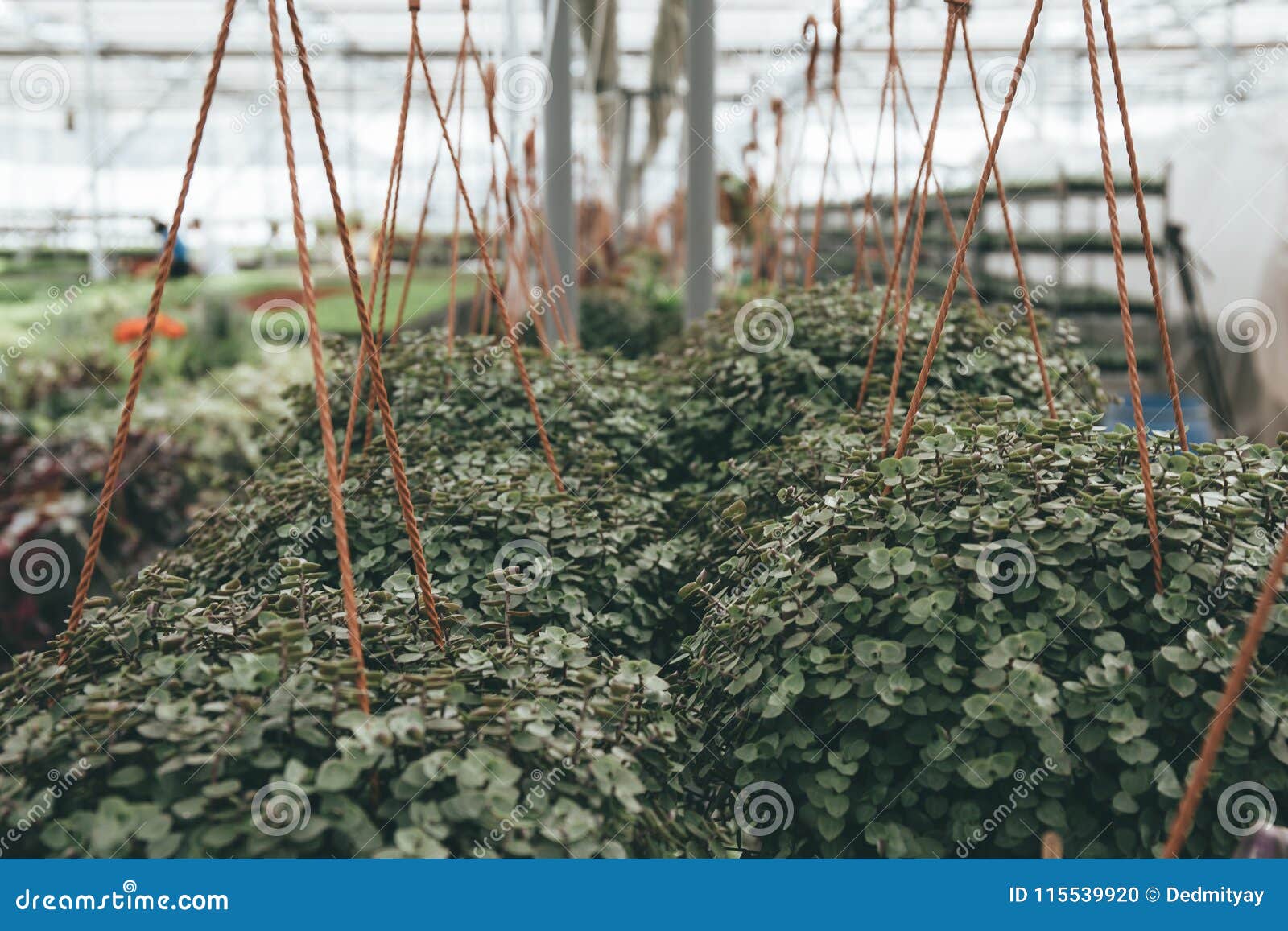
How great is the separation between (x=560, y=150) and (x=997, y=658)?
152 inches

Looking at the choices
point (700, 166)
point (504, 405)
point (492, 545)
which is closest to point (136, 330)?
point (700, 166)

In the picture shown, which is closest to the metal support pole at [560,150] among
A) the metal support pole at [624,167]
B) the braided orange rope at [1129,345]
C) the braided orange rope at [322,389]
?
the braided orange rope at [1129,345]

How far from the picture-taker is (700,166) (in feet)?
14.2

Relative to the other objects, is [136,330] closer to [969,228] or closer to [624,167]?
[969,228]

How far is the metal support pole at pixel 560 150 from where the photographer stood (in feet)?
14.8

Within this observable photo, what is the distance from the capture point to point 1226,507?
125cm

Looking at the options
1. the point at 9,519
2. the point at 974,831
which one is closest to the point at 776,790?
the point at 974,831

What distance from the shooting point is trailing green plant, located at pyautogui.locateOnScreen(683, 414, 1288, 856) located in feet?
3.61

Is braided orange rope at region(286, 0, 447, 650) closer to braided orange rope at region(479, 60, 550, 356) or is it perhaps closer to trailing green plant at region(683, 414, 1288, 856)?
trailing green plant at region(683, 414, 1288, 856)

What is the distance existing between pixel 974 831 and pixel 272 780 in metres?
0.73

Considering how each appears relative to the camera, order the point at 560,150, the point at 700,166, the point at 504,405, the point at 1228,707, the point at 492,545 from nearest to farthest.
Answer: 1. the point at 1228,707
2. the point at 492,545
3. the point at 504,405
4. the point at 700,166
5. the point at 560,150

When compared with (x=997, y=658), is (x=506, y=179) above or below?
above

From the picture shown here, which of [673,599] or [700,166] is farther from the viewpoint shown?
[700,166]

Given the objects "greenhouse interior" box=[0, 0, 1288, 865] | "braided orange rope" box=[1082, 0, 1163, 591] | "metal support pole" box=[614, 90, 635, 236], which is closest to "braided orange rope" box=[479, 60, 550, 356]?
"greenhouse interior" box=[0, 0, 1288, 865]
